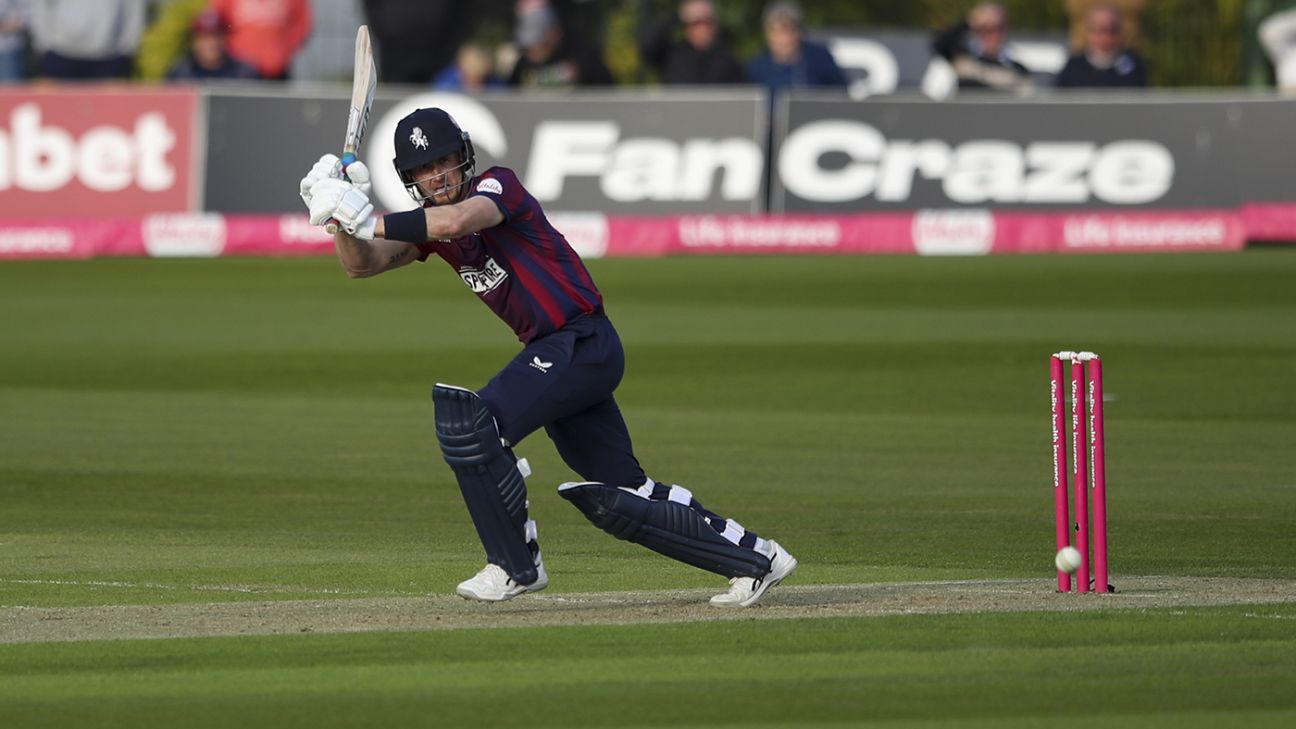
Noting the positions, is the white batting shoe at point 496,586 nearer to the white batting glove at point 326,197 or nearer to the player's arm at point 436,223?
the player's arm at point 436,223

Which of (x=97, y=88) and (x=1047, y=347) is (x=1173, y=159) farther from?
(x=97, y=88)

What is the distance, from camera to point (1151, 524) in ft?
33.9

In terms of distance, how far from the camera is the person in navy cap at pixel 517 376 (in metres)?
7.68

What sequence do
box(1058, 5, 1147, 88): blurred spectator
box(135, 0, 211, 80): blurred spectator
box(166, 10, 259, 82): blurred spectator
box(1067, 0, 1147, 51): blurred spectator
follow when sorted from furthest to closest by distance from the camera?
box(135, 0, 211, 80): blurred spectator
box(1067, 0, 1147, 51): blurred spectator
box(166, 10, 259, 82): blurred spectator
box(1058, 5, 1147, 88): blurred spectator

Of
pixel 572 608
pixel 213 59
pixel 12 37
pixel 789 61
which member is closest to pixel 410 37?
pixel 213 59

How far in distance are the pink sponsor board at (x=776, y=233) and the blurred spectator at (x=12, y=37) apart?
1911 millimetres

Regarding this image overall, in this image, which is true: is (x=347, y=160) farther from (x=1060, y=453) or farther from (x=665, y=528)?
(x=1060, y=453)

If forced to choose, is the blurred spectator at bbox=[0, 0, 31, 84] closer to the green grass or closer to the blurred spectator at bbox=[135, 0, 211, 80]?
the green grass

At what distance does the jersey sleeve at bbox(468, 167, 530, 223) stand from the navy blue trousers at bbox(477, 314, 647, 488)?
423mm

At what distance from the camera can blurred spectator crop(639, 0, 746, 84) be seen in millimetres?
23328

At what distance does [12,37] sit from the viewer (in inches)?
930

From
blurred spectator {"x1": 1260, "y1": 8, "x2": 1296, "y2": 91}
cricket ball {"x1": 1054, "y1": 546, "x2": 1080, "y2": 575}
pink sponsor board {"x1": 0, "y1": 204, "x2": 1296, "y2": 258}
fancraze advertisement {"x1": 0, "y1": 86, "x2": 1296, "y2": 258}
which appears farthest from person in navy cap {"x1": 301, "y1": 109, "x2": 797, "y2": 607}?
blurred spectator {"x1": 1260, "y1": 8, "x2": 1296, "y2": 91}

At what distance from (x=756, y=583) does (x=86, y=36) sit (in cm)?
1726

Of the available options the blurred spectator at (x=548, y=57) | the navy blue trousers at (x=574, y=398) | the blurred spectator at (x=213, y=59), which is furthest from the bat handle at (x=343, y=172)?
the blurred spectator at (x=213, y=59)
